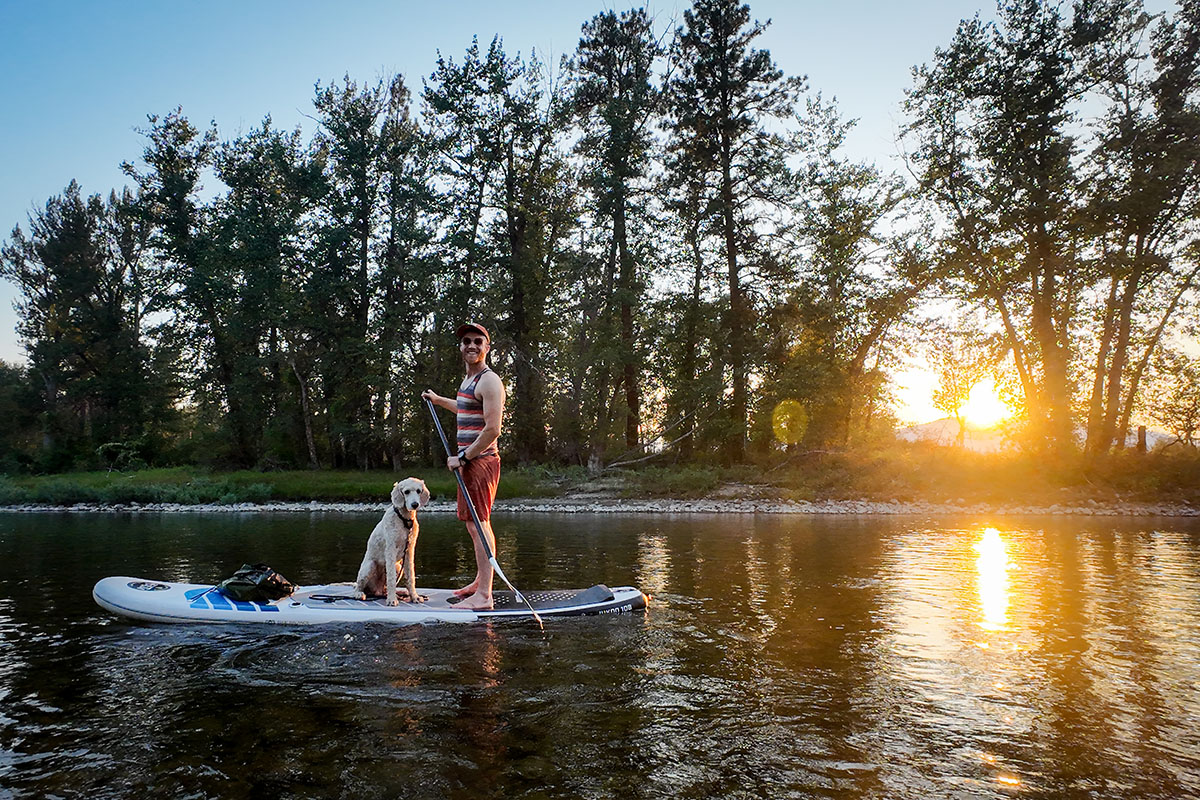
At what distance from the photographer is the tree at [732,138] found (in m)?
30.9

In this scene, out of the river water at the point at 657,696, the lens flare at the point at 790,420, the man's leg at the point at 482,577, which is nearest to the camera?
the river water at the point at 657,696

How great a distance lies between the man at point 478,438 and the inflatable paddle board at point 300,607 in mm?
387

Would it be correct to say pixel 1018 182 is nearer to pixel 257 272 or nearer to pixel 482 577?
pixel 482 577

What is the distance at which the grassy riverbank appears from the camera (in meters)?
24.6

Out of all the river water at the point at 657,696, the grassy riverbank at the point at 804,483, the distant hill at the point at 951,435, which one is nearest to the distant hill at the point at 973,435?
the distant hill at the point at 951,435

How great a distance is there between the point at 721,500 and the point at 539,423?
11.0 metres

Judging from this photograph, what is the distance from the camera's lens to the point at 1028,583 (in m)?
9.50

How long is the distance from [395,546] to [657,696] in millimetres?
3652

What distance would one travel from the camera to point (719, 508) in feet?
80.0

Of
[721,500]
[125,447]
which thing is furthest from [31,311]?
[721,500]

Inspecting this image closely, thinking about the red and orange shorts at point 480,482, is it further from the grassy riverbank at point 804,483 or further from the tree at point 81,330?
the tree at point 81,330

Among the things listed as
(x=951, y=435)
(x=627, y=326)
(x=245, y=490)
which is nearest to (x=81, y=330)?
(x=245, y=490)

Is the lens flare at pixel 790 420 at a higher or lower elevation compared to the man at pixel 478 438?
higher

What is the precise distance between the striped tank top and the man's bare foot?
1604 millimetres
